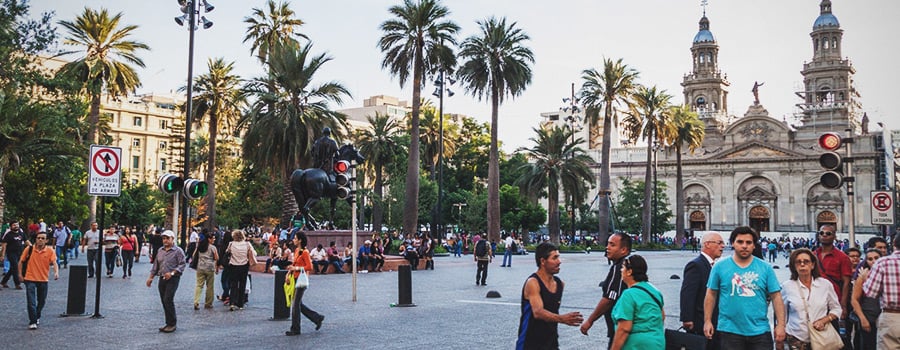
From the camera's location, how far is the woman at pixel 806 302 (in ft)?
21.0

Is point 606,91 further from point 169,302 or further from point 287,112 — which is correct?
point 169,302

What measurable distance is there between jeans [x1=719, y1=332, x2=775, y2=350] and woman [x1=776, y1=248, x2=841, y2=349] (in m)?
0.76

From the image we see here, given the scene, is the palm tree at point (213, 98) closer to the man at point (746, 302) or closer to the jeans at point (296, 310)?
the jeans at point (296, 310)

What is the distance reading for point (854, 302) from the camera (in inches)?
284

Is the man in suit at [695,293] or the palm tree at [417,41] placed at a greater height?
the palm tree at [417,41]

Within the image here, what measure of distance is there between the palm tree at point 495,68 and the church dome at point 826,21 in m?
71.5

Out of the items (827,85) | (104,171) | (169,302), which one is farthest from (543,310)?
(827,85)

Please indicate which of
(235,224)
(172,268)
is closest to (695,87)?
(235,224)

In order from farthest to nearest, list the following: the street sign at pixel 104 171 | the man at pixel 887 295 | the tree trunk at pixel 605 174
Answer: the tree trunk at pixel 605 174 < the street sign at pixel 104 171 < the man at pixel 887 295

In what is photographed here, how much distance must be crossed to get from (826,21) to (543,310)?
104439 mm

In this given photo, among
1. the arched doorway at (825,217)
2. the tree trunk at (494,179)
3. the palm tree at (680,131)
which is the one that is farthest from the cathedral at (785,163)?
the tree trunk at (494,179)

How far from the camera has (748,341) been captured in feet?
19.1

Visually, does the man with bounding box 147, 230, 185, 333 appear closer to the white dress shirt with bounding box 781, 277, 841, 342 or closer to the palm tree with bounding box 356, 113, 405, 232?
the white dress shirt with bounding box 781, 277, 841, 342

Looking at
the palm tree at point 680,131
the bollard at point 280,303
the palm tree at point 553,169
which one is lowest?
the bollard at point 280,303
